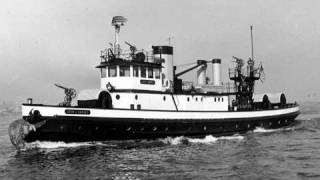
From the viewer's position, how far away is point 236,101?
37.2 m

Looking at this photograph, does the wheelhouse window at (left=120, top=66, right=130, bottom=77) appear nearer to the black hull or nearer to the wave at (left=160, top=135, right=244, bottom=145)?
the black hull

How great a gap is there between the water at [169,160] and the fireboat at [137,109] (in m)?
0.69

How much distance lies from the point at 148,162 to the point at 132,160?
3.09ft

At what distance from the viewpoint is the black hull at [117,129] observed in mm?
23531

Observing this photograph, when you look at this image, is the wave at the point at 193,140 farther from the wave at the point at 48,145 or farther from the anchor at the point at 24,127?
the anchor at the point at 24,127

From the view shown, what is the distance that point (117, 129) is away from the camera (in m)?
24.9

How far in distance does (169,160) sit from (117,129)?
5293 mm

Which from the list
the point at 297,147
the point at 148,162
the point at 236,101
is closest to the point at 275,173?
the point at 148,162

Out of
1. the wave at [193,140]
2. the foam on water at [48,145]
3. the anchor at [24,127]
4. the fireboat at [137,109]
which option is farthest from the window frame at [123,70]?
the anchor at [24,127]

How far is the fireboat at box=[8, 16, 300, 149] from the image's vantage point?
77.6 feet

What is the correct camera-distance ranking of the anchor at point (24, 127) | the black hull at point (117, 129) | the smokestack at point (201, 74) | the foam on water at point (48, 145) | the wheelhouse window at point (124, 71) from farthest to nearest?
the smokestack at point (201, 74)
the wheelhouse window at point (124, 71)
the foam on water at point (48, 145)
the black hull at point (117, 129)
the anchor at point (24, 127)

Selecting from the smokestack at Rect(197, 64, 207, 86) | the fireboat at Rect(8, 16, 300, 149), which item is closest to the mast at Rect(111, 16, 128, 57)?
the fireboat at Rect(8, 16, 300, 149)

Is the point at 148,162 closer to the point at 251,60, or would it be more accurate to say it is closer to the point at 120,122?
the point at 120,122

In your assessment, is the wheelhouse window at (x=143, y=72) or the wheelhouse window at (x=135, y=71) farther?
the wheelhouse window at (x=143, y=72)
